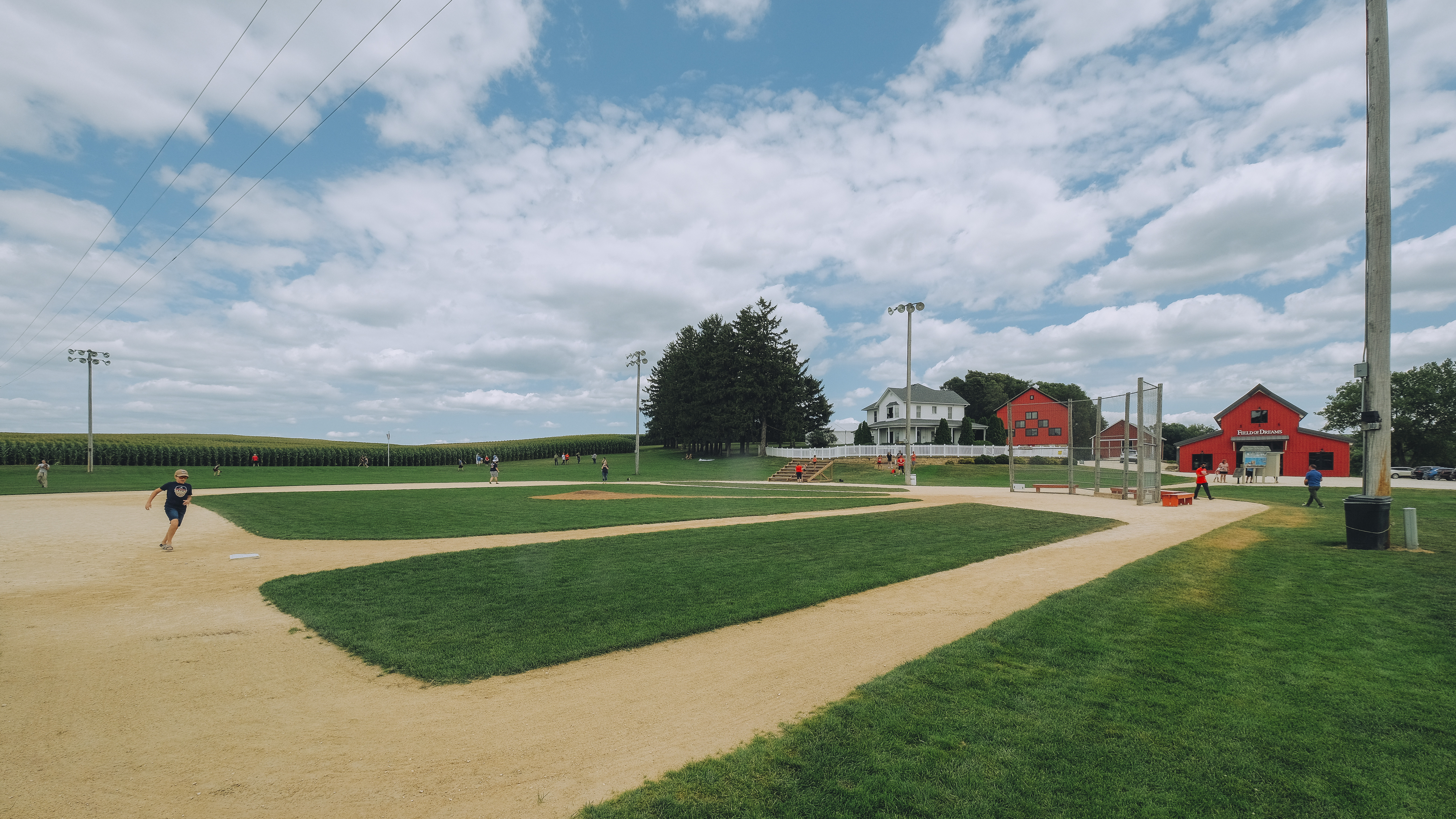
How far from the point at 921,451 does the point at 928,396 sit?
88.3ft

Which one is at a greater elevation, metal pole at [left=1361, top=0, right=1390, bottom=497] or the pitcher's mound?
metal pole at [left=1361, top=0, right=1390, bottom=497]

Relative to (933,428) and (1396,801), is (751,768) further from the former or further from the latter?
(933,428)

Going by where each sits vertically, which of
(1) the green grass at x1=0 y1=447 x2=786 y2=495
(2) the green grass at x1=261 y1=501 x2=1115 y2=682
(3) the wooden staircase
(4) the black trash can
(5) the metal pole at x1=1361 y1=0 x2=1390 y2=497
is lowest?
(1) the green grass at x1=0 y1=447 x2=786 y2=495

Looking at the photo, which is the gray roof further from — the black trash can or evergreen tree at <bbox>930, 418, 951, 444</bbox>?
the black trash can

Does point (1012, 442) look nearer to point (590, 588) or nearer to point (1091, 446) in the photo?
point (1091, 446)

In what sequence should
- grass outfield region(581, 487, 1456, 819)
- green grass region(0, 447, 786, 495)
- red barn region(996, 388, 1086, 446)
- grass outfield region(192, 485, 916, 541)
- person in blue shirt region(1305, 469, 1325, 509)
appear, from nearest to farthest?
grass outfield region(581, 487, 1456, 819)
grass outfield region(192, 485, 916, 541)
person in blue shirt region(1305, 469, 1325, 509)
red barn region(996, 388, 1086, 446)
green grass region(0, 447, 786, 495)

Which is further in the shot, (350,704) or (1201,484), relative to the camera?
(1201,484)

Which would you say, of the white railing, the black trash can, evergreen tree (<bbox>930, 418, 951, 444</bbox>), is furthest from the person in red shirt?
evergreen tree (<bbox>930, 418, 951, 444</bbox>)

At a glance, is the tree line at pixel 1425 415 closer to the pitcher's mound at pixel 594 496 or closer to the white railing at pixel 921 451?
the white railing at pixel 921 451

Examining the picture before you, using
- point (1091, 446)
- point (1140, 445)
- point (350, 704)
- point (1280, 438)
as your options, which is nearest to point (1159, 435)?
point (1140, 445)

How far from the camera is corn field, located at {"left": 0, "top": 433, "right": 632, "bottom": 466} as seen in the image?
204 ft

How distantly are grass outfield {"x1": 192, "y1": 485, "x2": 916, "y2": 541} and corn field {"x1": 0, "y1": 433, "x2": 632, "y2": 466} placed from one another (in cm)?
4342

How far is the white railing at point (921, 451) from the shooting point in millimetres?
49375

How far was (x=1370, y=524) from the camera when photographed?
1270 cm
